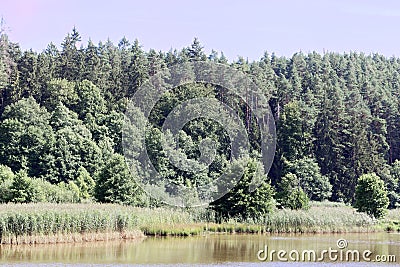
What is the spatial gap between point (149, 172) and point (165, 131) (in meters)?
9.67

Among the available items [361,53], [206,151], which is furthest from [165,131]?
[361,53]

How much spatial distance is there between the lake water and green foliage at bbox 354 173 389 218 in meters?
11.6

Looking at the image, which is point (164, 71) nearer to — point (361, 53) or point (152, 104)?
point (152, 104)

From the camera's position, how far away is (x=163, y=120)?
291ft

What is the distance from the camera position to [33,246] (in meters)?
31.2
